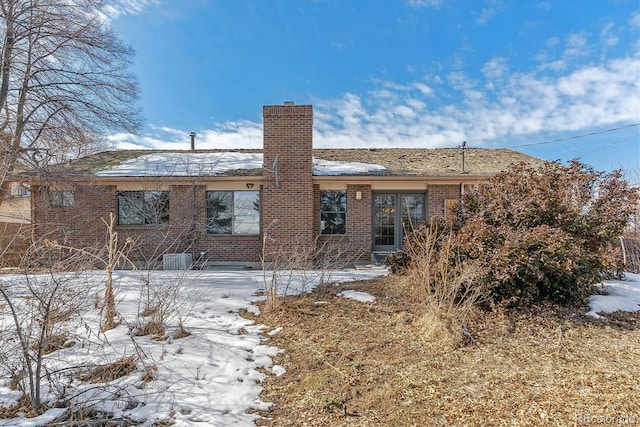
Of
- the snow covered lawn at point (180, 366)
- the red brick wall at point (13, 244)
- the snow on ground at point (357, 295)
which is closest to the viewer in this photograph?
the snow covered lawn at point (180, 366)

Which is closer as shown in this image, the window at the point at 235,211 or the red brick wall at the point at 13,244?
the red brick wall at the point at 13,244

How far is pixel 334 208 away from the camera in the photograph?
37.1 ft

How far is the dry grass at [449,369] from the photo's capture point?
2744mm

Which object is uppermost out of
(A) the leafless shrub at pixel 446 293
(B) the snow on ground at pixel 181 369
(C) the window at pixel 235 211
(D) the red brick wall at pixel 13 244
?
(C) the window at pixel 235 211

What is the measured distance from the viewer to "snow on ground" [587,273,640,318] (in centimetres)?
518

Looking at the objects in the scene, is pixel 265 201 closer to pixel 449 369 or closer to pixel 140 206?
pixel 140 206

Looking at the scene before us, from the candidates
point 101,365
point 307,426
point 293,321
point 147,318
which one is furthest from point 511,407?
point 147,318

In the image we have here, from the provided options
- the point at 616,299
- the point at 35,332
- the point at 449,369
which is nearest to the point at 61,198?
the point at 35,332

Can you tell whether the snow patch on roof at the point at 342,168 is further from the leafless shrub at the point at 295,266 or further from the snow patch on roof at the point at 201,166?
the leafless shrub at the point at 295,266

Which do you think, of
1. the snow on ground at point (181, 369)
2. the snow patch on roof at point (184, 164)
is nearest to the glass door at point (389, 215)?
the snow patch on roof at point (184, 164)

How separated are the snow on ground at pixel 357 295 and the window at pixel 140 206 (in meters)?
7.76

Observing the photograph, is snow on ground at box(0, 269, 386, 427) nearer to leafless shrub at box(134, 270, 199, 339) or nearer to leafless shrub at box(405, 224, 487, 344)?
leafless shrub at box(134, 270, 199, 339)

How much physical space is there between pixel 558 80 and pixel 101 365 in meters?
14.2

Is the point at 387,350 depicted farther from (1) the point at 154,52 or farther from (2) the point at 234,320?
(1) the point at 154,52
